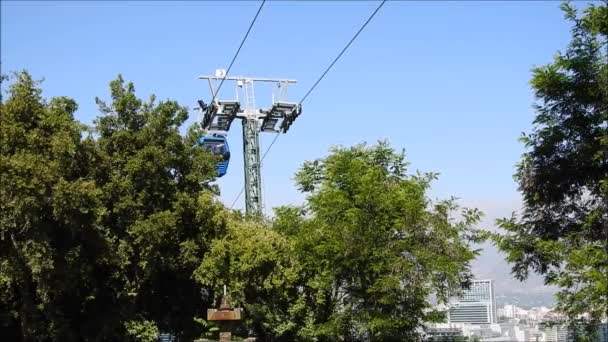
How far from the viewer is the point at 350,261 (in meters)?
21.0

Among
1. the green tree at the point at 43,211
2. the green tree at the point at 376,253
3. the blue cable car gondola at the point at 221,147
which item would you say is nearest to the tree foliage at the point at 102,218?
the green tree at the point at 43,211

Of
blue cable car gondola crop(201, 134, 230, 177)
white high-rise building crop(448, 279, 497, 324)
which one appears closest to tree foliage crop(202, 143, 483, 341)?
white high-rise building crop(448, 279, 497, 324)

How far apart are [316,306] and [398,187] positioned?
16.4ft

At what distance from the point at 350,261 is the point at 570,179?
803cm

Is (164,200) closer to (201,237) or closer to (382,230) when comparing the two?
A: (201,237)

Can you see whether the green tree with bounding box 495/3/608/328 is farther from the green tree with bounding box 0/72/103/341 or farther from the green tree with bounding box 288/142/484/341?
the green tree with bounding box 0/72/103/341

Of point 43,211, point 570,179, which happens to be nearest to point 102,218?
point 43,211

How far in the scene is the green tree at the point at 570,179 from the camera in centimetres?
1255

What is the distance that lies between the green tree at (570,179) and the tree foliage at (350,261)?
5.59 metres

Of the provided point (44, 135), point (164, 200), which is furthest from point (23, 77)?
point (164, 200)

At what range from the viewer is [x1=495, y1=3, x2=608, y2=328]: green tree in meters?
12.6

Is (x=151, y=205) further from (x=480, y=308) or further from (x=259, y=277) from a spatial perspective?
(x=480, y=308)

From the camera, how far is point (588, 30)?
44.1 ft

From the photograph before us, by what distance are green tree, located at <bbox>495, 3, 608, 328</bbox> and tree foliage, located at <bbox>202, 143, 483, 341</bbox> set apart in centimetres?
559
